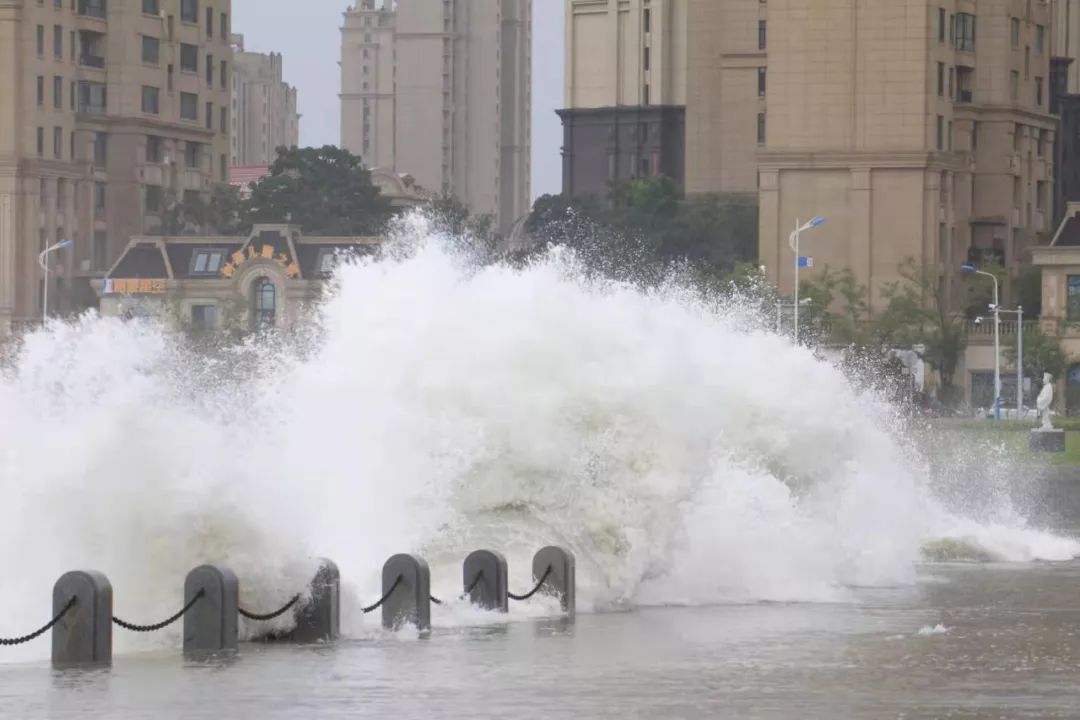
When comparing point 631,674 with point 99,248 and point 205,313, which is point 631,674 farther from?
point 99,248

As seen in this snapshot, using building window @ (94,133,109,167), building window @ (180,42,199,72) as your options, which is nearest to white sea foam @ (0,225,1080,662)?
building window @ (94,133,109,167)

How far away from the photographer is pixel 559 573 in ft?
109

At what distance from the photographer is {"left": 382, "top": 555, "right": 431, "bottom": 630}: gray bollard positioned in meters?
30.1

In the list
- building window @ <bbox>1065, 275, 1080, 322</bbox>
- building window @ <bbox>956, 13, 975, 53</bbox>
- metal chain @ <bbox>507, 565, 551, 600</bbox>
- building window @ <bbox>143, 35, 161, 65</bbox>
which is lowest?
metal chain @ <bbox>507, 565, 551, 600</bbox>

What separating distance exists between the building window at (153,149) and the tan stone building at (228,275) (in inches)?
671

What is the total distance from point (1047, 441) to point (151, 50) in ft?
311

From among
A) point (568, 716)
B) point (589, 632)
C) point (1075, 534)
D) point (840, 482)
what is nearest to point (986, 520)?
point (1075, 534)

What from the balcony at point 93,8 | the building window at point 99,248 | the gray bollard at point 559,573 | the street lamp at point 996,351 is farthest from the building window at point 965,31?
the gray bollard at point 559,573

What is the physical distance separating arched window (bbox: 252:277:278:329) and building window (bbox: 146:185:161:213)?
76.7ft

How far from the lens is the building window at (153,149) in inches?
6299

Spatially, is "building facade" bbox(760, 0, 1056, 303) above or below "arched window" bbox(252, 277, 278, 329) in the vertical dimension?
above

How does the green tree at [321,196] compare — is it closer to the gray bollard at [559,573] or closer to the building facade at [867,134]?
the building facade at [867,134]

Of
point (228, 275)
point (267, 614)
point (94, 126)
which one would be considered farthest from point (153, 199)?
point (267, 614)

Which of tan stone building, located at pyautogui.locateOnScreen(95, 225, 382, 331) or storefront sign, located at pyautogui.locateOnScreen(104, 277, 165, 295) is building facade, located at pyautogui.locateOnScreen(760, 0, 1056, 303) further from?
storefront sign, located at pyautogui.locateOnScreen(104, 277, 165, 295)
